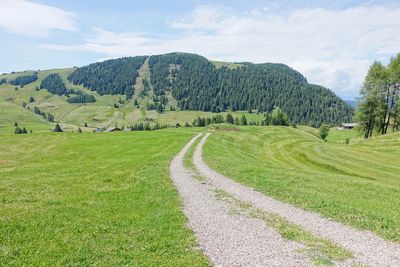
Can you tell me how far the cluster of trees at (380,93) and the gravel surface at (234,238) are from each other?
83365 mm

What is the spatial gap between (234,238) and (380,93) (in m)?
91.3

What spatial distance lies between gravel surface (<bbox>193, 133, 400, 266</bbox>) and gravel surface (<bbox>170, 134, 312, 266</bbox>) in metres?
0.84

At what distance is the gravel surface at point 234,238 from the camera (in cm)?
1318

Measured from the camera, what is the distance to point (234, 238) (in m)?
15.8

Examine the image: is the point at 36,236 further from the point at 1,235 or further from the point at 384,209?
the point at 384,209

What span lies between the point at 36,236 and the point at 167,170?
23452mm

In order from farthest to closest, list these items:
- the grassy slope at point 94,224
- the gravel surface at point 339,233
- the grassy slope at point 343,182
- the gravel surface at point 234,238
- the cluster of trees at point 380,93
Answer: the cluster of trees at point 380,93
the grassy slope at point 343,182
the grassy slope at point 94,224
the gravel surface at point 339,233
the gravel surface at point 234,238

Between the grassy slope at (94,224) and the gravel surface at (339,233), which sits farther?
the grassy slope at (94,224)

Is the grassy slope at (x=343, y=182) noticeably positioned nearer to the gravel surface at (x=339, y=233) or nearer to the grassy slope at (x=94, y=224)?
the gravel surface at (x=339, y=233)

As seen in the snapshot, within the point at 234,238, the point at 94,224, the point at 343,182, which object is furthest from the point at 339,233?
the point at 343,182

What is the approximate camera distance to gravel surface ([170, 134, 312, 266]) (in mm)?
13180

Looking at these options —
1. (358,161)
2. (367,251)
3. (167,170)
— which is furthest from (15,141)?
(367,251)

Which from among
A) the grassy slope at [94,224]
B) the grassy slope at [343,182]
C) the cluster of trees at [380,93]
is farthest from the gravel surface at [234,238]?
the cluster of trees at [380,93]

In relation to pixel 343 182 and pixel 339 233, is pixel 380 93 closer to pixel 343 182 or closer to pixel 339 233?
pixel 343 182
